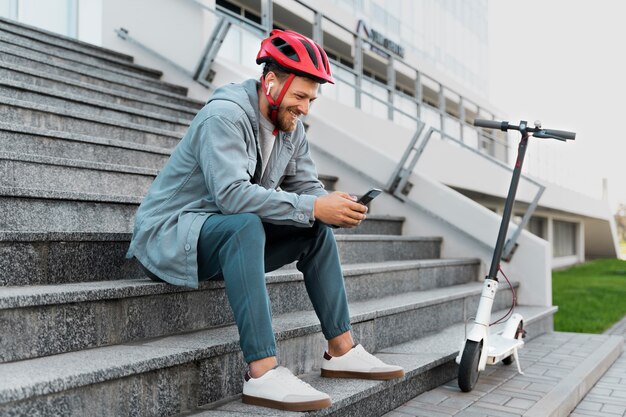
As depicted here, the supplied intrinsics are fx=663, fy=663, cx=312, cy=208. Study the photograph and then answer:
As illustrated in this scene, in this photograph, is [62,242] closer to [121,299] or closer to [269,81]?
[121,299]

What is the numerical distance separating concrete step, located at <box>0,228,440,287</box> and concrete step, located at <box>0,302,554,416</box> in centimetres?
45

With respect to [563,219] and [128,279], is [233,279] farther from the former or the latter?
[563,219]

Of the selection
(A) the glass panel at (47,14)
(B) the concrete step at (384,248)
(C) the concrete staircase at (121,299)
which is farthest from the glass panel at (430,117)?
(C) the concrete staircase at (121,299)

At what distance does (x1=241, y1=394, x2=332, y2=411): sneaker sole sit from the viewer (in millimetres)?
2268

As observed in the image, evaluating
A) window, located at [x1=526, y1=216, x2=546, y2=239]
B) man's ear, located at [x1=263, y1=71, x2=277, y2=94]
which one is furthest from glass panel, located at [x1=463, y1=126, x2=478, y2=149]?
window, located at [x1=526, y1=216, x2=546, y2=239]

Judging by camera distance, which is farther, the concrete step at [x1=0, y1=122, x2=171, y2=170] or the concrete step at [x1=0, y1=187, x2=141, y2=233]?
the concrete step at [x1=0, y1=122, x2=171, y2=170]

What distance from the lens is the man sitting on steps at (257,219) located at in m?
2.30

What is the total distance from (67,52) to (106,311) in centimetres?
437

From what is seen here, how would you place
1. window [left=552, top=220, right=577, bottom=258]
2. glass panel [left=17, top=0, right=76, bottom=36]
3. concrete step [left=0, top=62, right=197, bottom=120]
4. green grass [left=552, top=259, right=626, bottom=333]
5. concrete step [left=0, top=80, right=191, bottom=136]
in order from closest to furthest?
concrete step [left=0, top=80, right=191, bottom=136] < concrete step [left=0, top=62, right=197, bottom=120] < green grass [left=552, top=259, right=626, bottom=333] < glass panel [left=17, top=0, right=76, bottom=36] < window [left=552, top=220, right=577, bottom=258]

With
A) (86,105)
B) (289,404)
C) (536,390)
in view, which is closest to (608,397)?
Answer: (536,390)

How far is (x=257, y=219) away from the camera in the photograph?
92.9 inches

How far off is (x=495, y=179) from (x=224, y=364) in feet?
42.9

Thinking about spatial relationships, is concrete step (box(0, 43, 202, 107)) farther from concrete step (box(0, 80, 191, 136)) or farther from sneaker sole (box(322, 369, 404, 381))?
sneaker sole (box(322, 369, 404, 381))

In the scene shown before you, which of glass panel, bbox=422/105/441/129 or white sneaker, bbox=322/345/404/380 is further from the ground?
glass panel, bbox=422/105/441/129
